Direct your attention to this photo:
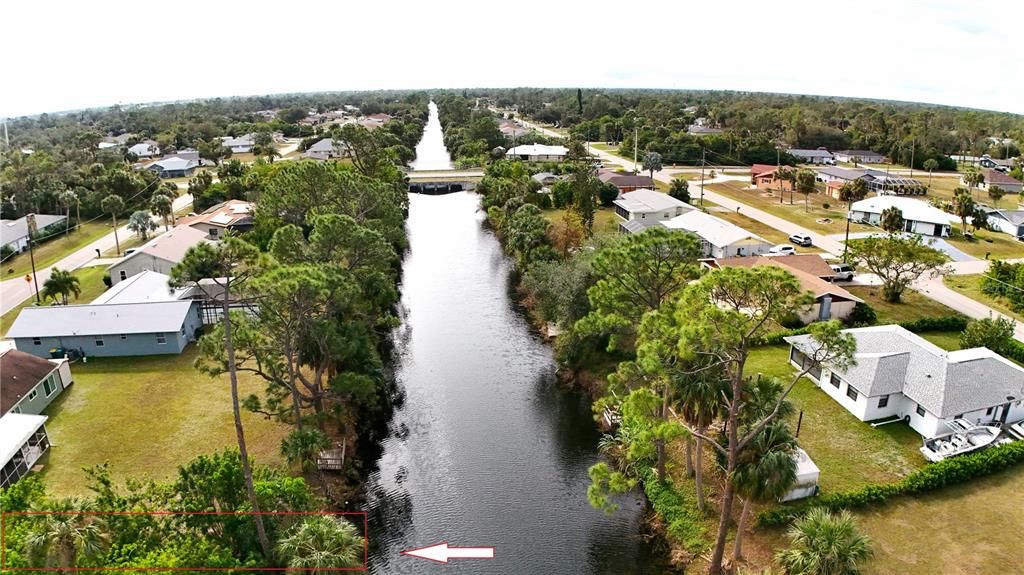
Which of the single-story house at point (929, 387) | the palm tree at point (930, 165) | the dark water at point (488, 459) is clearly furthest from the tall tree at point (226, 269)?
the palm tree at point (930, 165)

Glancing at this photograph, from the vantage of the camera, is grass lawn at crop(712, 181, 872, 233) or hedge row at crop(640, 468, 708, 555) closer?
hedge row at crop(640, 468, 708, 555)

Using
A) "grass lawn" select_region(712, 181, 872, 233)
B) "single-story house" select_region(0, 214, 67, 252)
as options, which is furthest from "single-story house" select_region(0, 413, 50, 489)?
"grass lawn" select_region(712, 181, 872, 233)

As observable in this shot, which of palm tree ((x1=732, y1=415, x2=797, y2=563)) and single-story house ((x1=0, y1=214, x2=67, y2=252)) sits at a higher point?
single-story house ((x1=0, y1=214, x2=67, y2=252))

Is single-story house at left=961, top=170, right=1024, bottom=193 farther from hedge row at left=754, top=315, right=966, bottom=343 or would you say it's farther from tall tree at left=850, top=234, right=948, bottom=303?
hedge row at left=754, top=315, right=966, bottom=343

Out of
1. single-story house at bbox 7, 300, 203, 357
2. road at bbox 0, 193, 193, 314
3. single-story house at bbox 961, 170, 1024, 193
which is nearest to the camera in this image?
single-story house at bbox 7, 300, 203, 357

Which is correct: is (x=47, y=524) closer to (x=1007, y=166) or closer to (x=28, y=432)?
(x=28, y=432)

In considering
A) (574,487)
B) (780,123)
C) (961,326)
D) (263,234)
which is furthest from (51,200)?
(780,123)
